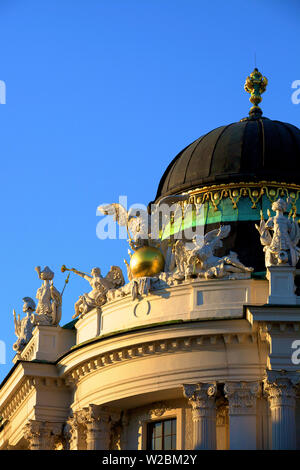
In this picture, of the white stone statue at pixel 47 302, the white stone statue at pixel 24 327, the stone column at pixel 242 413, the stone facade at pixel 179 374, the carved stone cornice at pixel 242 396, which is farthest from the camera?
the white stone statue at pixel 24 327

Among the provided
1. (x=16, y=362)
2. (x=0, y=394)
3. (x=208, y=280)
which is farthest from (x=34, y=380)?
(x=208, y=280)

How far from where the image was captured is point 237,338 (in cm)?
4084

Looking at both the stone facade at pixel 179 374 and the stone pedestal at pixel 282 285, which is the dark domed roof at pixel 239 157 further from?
the stone pedestal at pixel 282 285

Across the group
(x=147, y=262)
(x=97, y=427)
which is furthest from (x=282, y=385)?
(x=97, y=427)

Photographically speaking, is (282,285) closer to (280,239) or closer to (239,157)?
(280,239)

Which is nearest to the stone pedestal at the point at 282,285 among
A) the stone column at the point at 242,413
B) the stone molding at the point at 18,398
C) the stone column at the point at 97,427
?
the stone column at the point at 242,413

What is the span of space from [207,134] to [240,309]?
9415 millimetres

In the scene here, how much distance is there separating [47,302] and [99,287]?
2.96 metres

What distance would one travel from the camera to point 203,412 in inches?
1608

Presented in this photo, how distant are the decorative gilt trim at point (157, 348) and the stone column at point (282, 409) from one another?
1693 mm

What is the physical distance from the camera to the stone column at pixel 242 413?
40.0 meters

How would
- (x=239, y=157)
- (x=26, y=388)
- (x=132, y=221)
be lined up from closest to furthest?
(x=132, y=221)
(x=239, y=157)
(x=26, y=388)

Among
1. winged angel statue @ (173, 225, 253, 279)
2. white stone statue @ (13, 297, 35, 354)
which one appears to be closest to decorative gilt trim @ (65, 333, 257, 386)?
winged angel statue @ (173, 225, 253, 279)

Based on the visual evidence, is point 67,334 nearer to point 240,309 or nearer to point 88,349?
point 88,349
